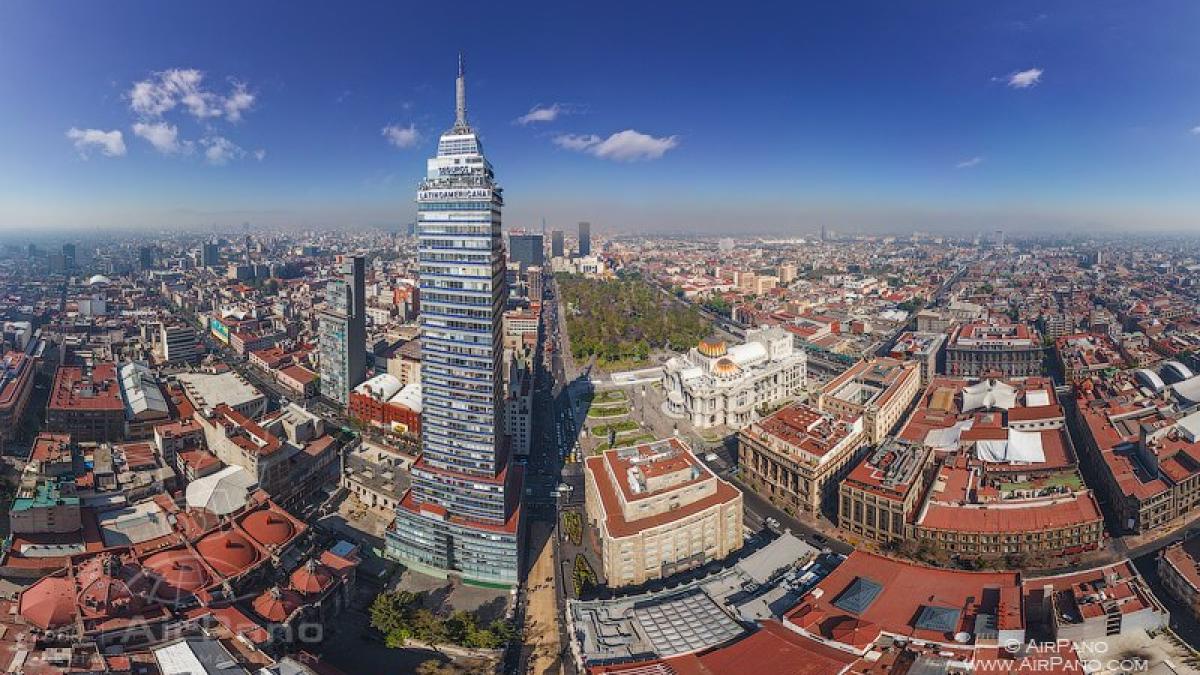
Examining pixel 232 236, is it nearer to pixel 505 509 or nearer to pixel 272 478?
pixel 272 478

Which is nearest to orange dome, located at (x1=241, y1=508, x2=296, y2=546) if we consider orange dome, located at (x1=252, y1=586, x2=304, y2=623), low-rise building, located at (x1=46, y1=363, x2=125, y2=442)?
orange dome, located at (x1=252, y1=586, x2=304, y2=623)

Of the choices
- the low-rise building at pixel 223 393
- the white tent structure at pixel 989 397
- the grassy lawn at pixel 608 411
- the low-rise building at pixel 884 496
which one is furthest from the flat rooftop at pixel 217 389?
the white tent structure at pixel 989 397

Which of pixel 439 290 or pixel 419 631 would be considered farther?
pixel 439 290

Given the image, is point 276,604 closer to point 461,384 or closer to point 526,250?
point 461,384

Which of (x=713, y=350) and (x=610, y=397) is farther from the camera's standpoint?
(x=610, y=397)

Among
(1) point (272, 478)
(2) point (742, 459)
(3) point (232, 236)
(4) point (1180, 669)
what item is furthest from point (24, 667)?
(3) point (232, 236)

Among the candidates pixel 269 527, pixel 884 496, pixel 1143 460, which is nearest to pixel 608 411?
pixel 884 496
